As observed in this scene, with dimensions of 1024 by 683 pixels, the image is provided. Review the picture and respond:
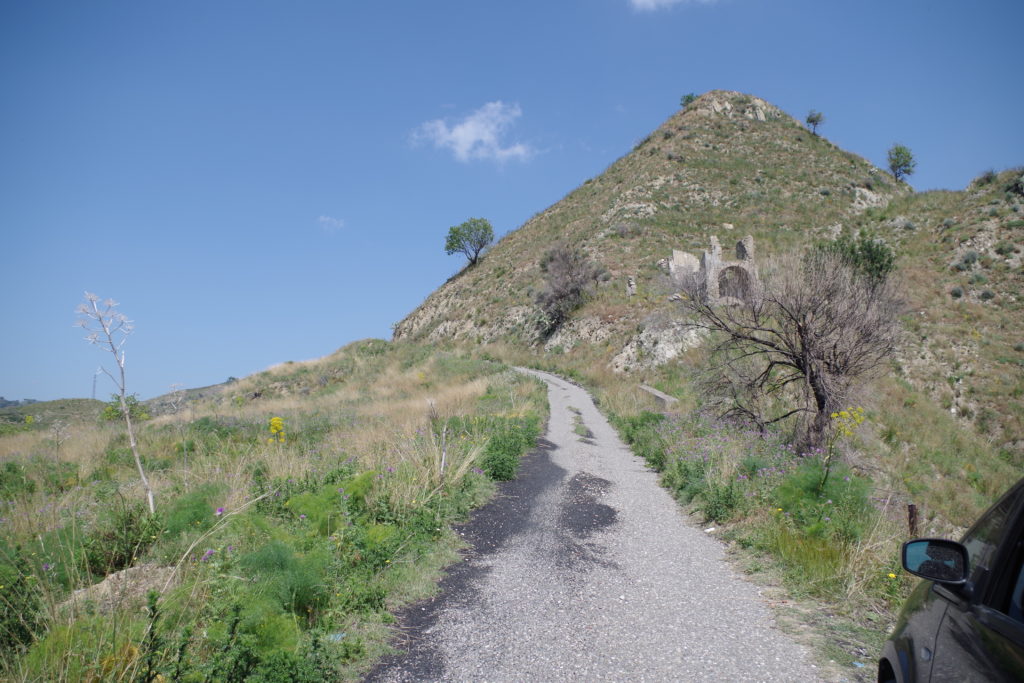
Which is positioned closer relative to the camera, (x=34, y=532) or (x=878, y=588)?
(x=34, y=532)

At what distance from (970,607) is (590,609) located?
12.0ft

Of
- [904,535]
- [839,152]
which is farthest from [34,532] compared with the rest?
[839,152]

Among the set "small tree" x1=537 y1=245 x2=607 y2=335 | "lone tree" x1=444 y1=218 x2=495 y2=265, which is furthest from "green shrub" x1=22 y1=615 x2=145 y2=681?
"lone tree" x1=444 y1=218 x2=495 y2=265

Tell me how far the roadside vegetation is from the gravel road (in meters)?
0.45

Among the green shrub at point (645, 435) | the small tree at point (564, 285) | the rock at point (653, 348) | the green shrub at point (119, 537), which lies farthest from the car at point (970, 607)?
the small tree at point (564, 285)

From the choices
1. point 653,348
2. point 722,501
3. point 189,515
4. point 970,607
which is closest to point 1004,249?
point 653,348

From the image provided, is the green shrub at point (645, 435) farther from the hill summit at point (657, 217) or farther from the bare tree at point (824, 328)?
the hill summit at point (657, 217)

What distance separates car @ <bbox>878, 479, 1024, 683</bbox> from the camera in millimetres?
1538

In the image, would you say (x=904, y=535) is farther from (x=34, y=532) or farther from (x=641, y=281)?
(x=641, y=281)

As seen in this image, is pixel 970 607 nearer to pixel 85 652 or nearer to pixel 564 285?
pixel 85 652

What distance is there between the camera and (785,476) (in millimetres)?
7664

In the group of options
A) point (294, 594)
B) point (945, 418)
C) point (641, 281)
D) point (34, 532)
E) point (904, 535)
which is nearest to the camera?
point (294, 594)

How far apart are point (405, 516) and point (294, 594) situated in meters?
2.67

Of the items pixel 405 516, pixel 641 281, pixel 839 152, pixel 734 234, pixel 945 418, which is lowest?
pixel 945 418
